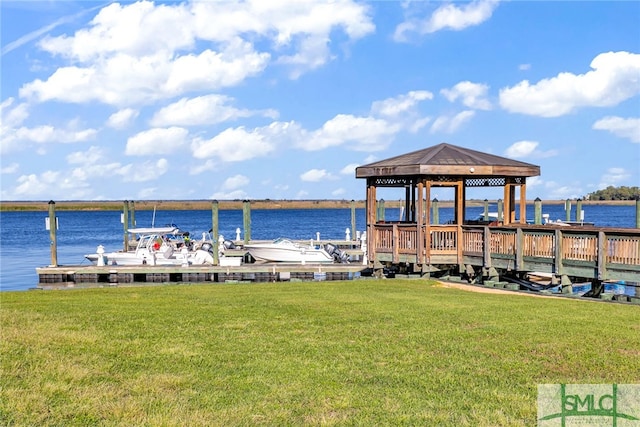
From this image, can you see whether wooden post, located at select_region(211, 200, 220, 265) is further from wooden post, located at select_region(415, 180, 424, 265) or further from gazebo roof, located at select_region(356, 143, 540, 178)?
wooden post, located at select_region(415, 180, 424, 265)

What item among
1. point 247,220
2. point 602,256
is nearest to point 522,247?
point 602,256

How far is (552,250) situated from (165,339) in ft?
36.8

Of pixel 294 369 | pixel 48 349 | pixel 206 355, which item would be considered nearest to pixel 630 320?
pixel 294 369

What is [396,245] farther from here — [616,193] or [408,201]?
[616,193]

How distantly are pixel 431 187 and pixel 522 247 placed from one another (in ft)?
12.3

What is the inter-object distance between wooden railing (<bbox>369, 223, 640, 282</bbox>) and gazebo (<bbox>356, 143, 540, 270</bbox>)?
1.2 inches

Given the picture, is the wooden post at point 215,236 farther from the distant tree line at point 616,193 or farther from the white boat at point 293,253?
the distant tree line at point 616,193

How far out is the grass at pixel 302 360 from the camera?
6223 mm

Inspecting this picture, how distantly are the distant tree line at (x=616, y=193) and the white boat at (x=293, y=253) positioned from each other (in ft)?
407

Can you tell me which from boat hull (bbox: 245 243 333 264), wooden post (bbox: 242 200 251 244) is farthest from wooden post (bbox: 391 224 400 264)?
wooden post (bbox: 242 200 251 244)

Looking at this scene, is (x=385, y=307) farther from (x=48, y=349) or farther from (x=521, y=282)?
(x=521, y=282)

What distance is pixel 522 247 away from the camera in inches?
696

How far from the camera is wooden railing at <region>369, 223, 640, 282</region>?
15.2m

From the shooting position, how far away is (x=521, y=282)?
1945 centimetres
